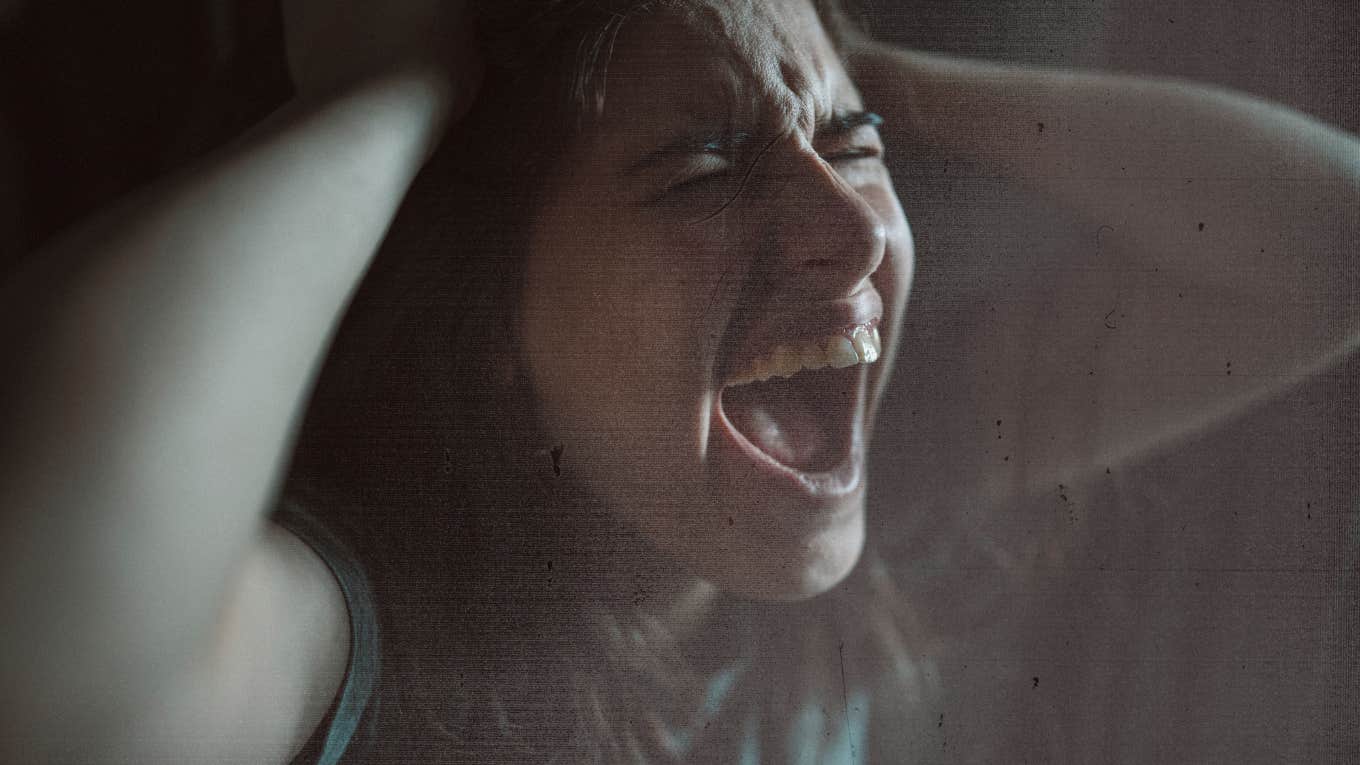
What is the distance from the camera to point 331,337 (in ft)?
1.77

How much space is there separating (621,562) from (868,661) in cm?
19

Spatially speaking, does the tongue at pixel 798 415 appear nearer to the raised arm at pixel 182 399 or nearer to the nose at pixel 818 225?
the nose at pixel 818 225

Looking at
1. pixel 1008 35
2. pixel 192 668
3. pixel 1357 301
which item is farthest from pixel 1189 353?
pixel 192 668

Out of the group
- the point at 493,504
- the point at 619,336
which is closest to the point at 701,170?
the point at 619,336

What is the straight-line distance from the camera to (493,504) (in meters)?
0.59

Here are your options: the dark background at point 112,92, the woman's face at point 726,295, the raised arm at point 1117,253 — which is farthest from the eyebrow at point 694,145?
the dark background at point 112,92

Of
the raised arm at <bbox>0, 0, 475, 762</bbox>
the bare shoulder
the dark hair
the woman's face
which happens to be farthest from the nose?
the bare shoulder

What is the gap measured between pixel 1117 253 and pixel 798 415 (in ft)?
0.86

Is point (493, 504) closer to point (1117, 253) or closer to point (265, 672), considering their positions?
point (265, 672)

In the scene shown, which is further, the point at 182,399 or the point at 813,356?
the point at 813,356

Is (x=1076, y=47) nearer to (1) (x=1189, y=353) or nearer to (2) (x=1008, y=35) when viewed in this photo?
(2) (x=1008, y=35)

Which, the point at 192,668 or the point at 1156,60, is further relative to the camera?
the point at 1156,60

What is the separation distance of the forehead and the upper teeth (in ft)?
0.48

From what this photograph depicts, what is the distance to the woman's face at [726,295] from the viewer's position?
1.91 ft
